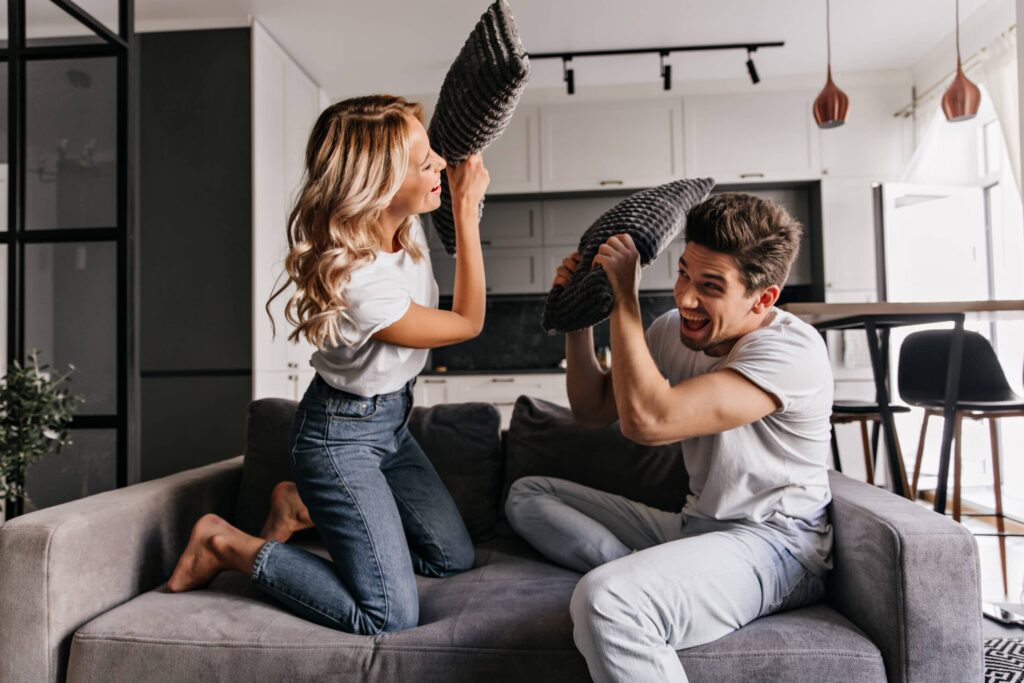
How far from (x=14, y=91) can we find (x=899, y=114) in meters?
5.10

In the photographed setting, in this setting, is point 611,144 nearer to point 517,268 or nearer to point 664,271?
point 664,271

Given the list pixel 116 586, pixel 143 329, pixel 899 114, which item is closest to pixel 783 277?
pixel 116 586

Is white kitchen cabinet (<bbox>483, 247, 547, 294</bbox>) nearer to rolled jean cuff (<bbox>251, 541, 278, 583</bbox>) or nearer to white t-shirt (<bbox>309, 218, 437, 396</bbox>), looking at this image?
white t-shirt (<bbox>309, 218, 437, 396</bbox>)

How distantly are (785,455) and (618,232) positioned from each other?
528 mm

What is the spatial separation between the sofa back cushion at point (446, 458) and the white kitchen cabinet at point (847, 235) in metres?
3.84

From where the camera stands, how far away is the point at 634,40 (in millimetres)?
4512

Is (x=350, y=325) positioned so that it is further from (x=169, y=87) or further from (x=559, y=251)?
(x=559, y=251)

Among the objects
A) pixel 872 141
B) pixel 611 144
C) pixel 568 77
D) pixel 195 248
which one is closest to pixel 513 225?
pixel 611 144

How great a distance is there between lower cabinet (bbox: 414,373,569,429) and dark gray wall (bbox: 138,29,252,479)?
1458mm

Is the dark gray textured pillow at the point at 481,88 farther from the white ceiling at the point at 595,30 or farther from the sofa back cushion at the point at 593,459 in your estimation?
the white ceiling at the point at 595,30

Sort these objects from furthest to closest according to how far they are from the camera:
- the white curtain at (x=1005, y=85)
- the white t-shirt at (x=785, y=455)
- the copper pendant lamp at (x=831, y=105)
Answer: the white curtain at (x=1005, y=85), the copper pendant lamp at (x=831, y=105), the white t-shirt at (x=785, y=455)

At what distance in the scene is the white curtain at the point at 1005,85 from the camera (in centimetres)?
387

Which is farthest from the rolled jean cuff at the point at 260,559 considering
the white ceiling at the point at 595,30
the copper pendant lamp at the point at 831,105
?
the copper pendant lamp at the point at 831,105

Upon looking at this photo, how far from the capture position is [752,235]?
1.40 meters
